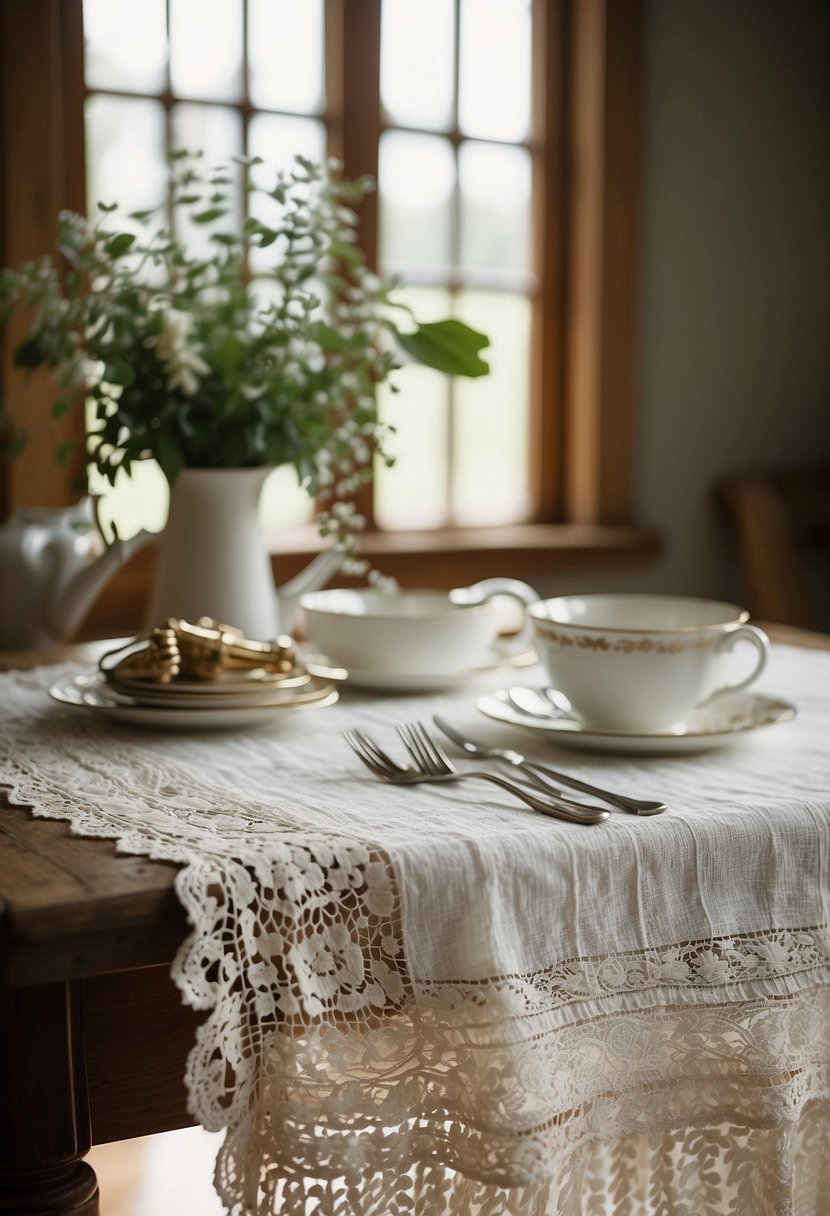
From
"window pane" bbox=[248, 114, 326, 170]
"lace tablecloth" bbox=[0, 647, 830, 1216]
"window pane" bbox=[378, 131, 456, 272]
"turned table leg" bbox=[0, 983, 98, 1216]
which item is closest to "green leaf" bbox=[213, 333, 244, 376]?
"lace tablecloth" bbox=[0, 647, 830, 1216]

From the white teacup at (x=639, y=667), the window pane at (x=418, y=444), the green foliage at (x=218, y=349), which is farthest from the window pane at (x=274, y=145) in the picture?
the white teacup at (x=639, y=667)

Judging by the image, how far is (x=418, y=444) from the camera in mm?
2732

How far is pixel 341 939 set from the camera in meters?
0.65

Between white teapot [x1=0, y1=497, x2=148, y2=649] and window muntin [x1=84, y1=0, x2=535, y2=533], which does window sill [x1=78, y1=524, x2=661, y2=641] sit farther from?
white teapot [x1=0, y1=497, x2=148, y2=649]

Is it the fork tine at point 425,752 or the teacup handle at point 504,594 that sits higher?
the teacup handle at point 504,594

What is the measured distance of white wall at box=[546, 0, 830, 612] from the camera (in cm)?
285

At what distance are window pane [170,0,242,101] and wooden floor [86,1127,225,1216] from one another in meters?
1.78

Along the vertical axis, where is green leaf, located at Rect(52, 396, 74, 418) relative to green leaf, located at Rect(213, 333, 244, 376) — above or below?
below

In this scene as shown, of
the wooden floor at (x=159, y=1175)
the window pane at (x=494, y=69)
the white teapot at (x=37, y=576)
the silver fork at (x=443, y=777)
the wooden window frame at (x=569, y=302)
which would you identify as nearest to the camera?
the silver fork at (x=443, y=777)

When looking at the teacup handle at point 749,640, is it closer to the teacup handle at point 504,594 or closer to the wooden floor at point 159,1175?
the teacup handle at point 504,594

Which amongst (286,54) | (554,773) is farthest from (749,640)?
(286,54)

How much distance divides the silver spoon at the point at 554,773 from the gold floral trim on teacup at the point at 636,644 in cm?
9

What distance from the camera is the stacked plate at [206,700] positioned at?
940 millimetres

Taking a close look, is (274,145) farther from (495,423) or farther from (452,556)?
(452,556)
